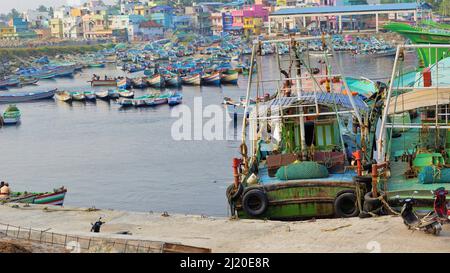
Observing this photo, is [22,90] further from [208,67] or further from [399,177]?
[399,177]

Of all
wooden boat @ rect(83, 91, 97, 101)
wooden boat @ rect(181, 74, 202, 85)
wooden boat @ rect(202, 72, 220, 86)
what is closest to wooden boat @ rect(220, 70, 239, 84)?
wooden boat @ rect(202, 72, 220, 86)

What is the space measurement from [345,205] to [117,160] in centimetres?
1565

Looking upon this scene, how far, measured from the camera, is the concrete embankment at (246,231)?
1277 centimetres

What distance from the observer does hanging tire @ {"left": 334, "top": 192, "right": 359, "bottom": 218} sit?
16109 mm

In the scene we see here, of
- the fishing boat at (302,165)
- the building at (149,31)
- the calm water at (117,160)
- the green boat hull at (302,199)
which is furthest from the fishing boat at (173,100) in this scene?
the building at (149,31)

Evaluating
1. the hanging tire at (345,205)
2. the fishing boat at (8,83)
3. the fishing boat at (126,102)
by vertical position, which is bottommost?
the fishing boat at (8,83)

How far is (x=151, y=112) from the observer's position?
148 feet

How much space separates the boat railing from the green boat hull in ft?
12.3

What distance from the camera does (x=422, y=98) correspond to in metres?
18.6

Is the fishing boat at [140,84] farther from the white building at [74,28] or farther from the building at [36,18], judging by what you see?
the building at [36,18]

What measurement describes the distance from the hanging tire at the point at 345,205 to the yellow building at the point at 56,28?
369ft

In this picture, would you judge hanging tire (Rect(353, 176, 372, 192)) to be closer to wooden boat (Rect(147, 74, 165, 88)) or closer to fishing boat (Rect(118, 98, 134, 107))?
fishing boat (Rect(118, 98, 134, 107))

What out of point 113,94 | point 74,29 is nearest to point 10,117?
point 113,94

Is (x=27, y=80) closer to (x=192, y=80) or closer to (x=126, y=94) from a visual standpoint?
(x=192, y=80)
